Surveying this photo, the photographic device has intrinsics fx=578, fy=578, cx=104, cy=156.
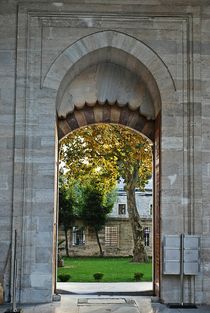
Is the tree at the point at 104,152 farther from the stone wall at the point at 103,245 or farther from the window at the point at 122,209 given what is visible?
the window at the point at 122,209

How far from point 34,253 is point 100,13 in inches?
185

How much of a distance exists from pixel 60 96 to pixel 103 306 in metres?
4.15

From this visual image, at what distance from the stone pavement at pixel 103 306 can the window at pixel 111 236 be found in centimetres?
2868

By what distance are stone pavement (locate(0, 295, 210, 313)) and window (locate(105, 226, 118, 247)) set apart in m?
28.7

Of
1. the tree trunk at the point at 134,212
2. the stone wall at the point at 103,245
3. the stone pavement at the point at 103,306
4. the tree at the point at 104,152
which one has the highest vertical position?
the tree at the point at 104,152

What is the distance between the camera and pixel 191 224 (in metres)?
10.7

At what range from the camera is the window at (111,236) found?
39812 mm

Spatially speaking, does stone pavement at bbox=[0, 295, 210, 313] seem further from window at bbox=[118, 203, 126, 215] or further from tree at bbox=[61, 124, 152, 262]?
window at bbox=[118, 203, 126, 215]

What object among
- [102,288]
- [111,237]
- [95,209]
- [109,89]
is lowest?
[111,237]

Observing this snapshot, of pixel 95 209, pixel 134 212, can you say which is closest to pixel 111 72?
pixel 134 212

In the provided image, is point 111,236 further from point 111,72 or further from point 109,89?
point 111,72

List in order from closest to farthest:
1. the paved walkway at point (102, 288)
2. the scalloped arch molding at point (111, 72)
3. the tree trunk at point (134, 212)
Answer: the scalloped arch molding at point (111, 72) → the paved walkway at point (102, 288) → the tree trunk at point (134, 212)

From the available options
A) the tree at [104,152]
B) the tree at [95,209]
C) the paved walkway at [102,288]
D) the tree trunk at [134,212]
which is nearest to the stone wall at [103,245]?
the tree at [95,209]

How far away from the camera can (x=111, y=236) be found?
40.1m
